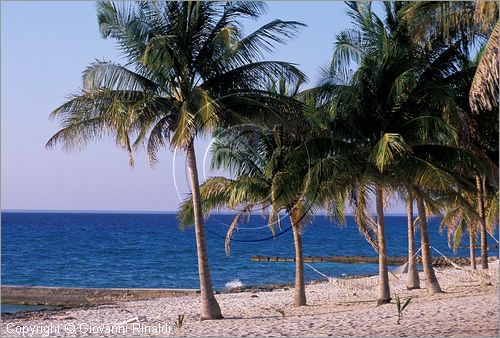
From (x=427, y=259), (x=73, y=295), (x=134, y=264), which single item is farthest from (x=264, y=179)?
(x=134, y=264)

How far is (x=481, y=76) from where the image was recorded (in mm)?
12023

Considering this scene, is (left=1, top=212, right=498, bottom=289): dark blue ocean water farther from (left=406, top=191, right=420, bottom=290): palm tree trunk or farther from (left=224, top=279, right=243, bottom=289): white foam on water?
(left=406, top=191, right=420, bottom=290): palm tree trunk

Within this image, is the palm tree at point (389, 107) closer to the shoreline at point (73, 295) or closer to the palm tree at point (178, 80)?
the palm tree at point (178, 80)

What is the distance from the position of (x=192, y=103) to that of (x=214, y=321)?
4382 mm

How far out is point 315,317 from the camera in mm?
15461

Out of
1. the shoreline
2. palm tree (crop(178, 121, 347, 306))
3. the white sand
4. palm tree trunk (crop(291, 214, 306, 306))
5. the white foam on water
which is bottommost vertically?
the white foam on water

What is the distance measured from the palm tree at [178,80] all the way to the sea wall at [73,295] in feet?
32.4

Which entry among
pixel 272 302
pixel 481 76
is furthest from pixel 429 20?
pixel 272 302

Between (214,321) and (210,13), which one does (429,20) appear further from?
(214,321)

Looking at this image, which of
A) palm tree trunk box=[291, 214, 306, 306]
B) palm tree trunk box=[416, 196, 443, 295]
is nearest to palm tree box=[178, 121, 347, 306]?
palm tree trunk box=[291, 214, 306, 306]

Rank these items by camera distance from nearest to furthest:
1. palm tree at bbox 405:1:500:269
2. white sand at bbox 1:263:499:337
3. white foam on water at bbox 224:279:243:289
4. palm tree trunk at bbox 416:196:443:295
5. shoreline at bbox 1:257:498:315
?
1. palm tree at bbox 405:1:500:269
2. white sand at bbox 1:263:499:337
3. palm tree trunk at bbox 416:196:443:295
4. shoreline at bbox 1:257:498:315
5. white foam on water at bbox 224:279:243:289

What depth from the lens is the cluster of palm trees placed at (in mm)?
14742

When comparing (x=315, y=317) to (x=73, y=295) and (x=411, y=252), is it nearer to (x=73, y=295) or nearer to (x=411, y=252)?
(x=411, y=252)

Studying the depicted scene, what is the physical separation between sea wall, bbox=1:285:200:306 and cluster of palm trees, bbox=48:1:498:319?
771cm
